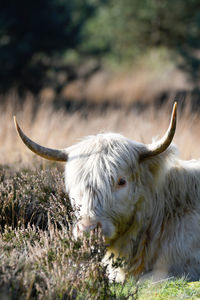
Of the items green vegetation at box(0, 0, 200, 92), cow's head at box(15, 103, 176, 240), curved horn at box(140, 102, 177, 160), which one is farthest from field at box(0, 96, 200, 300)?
green vegetation at box(0, 0, 200, 92)

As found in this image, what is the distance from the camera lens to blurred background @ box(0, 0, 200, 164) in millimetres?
12133

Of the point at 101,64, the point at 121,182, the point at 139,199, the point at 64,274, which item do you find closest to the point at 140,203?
the point at 139,199

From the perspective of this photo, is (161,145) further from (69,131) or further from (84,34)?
(84,34)

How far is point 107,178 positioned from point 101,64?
27.0m

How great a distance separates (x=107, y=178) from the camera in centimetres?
369

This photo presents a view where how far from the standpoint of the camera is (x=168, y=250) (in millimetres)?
3941

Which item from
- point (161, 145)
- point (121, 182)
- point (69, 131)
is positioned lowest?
point (121, 182)

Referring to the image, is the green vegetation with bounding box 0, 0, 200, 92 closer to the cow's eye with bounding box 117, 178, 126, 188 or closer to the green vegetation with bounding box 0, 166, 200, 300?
the cow's eye with bounding box 117, 178, 126, 188

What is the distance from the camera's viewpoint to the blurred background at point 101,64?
39.8 feet

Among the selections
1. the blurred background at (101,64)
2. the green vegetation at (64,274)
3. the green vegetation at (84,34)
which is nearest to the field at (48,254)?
the green vegetation at (64,274)

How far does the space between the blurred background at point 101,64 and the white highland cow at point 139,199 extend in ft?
17.4

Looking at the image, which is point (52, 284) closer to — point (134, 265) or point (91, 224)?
point (91, 224)

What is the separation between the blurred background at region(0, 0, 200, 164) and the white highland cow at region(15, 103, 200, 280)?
5.29 meters

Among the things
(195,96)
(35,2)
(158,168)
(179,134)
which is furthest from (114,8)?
(158,168)
